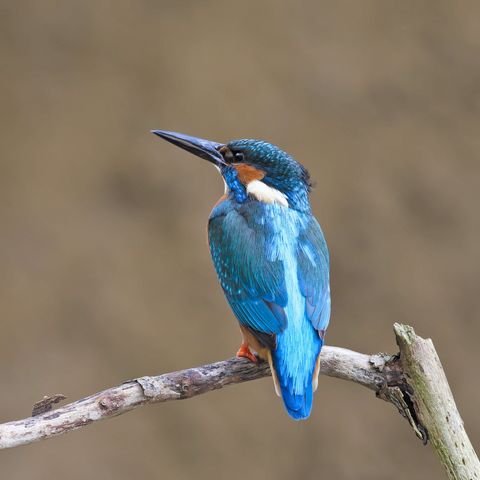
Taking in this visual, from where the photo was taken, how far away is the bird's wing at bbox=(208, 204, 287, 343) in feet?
6.81

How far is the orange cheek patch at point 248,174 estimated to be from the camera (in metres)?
2.33

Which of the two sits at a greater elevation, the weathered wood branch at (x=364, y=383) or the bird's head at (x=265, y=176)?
the bird's head at (x=265, y=176)

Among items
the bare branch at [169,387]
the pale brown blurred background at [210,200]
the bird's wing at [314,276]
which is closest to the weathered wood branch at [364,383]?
the bare branch at [169,387]

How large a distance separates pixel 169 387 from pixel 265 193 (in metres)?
0.56

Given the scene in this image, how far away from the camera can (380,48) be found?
12.2 ft

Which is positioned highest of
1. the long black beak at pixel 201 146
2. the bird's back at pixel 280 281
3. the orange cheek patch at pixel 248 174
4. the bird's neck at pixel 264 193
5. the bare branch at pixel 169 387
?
the long black beak at pixel 201 146

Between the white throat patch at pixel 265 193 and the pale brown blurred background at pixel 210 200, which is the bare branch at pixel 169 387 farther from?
the pale brown blurred background at pixel 210 200

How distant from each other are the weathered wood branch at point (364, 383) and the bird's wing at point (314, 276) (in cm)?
10

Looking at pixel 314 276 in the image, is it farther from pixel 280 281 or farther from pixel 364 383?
pixel 364 383

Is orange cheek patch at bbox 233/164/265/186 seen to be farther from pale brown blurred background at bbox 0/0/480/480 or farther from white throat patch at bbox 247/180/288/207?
pale brown blurred background at bbox 0/0/480/480

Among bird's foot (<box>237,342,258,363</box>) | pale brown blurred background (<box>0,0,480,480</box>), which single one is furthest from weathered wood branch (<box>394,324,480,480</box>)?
pale brown blurred background (<box>0,0,480,480</box>)

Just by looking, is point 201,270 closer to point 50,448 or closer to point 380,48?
point 50,448

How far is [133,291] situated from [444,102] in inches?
54.9

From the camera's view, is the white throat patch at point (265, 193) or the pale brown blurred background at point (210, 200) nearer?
the white throat patch at point (265, 193)
